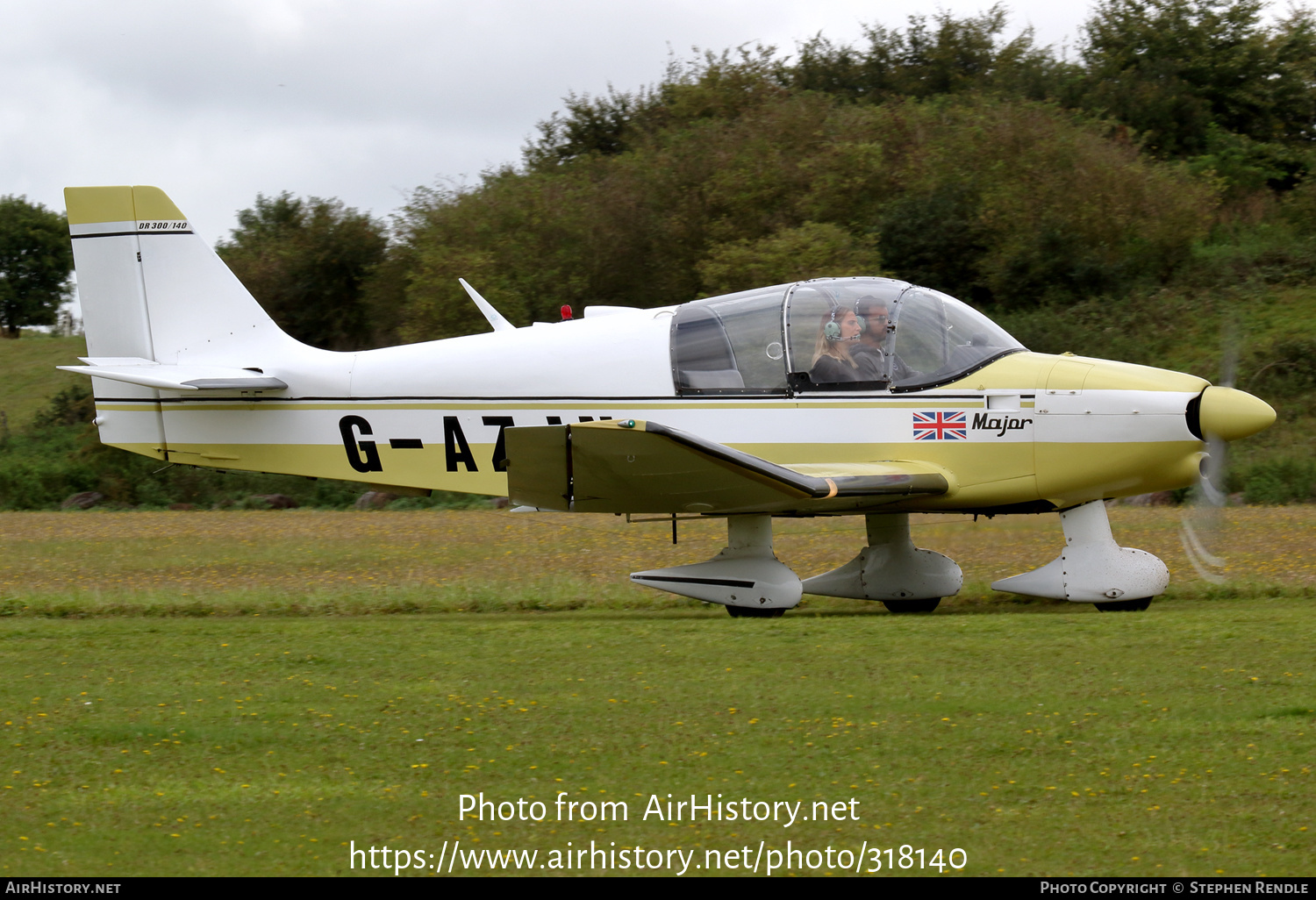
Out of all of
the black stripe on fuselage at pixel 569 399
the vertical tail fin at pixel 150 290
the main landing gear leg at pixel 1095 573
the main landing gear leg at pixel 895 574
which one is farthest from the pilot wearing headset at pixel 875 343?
the vertical tail fin at pixel 150 290

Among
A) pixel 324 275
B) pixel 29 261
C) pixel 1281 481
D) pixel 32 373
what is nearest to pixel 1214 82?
pixel 1281 481

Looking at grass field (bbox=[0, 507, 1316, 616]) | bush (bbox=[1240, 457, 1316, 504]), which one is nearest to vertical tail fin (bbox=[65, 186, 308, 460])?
grass field (bbox=[0, 507, 1316, 616])

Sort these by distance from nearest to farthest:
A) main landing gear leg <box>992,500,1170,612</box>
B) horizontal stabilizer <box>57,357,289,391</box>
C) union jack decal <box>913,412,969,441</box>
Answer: main landing gear leg <box>992,500,1170,612</box>, union jack decal <box>913,412,969,441</box>, horizontal stabilizer <box>57,357,289,391</box>

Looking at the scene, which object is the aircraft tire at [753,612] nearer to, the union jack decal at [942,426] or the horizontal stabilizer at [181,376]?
the union jack decal at [942,426]

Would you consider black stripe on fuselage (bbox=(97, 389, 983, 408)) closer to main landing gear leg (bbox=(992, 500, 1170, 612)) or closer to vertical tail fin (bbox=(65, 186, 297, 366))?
vertical tail fin (bbox=(65, 186, 297, 366))

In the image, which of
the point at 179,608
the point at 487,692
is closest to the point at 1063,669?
the point at 487,692

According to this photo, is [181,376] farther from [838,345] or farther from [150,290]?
[838,345]

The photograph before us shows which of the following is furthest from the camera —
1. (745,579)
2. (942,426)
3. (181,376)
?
(181,376)

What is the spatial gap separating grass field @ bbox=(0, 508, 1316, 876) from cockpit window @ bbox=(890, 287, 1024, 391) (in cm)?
149

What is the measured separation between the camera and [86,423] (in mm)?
32000

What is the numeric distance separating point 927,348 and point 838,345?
65 cm

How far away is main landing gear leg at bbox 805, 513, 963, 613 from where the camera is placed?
31.9 feet

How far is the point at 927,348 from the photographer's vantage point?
29.6 ft
